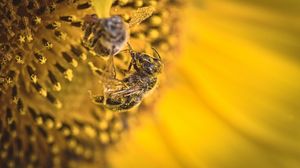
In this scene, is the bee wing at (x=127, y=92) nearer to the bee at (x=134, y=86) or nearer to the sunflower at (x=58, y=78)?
the bee at (x=134, y=86)

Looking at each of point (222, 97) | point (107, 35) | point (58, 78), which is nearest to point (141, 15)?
point (107, 35)

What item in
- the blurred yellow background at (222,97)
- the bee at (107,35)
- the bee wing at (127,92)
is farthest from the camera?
the blurred yellow background at (222,97)

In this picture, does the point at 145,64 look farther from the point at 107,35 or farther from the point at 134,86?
the point at 107,35

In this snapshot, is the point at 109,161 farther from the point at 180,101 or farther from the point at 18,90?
the point at 18,90

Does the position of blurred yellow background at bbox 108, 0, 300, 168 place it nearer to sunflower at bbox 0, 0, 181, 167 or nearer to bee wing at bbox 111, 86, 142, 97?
sunflower at bbox 0, 0, 181, 167

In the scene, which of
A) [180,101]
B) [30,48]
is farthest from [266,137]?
[30,48]

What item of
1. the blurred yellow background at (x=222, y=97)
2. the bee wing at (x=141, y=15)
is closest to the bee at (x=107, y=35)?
the bee wing at (x=141, y=15)
